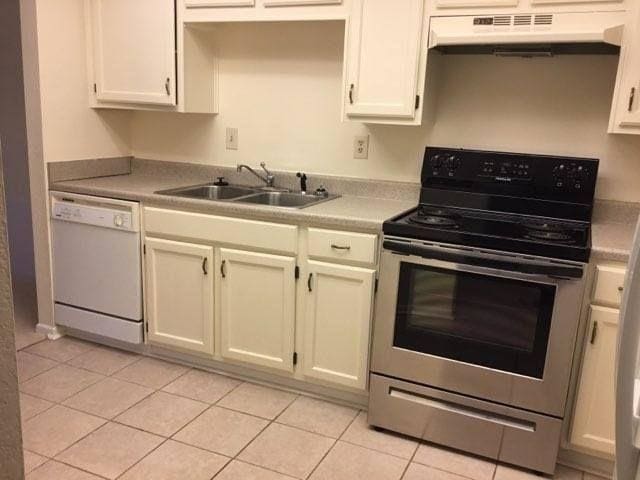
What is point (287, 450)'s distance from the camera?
231 centimetres

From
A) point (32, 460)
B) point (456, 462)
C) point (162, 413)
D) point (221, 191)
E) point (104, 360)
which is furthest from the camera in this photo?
point (221, 191)

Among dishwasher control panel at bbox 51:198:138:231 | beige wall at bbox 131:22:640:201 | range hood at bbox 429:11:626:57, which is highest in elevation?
range hood at bbox 429:11:626:57

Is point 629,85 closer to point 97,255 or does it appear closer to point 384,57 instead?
point 384,57

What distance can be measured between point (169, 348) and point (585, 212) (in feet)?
7.11

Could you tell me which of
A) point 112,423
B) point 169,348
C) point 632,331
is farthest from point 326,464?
point 632,331

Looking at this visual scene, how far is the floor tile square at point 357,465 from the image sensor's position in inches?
85.1

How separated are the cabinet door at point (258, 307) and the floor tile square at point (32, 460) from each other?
0.94 metres

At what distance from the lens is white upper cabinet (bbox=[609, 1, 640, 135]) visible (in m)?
2.15

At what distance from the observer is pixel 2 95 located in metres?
3.62

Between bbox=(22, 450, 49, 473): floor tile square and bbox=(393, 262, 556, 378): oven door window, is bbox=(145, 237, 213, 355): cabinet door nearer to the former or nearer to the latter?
bbox=(22, 450, 49, 473): floor tile square

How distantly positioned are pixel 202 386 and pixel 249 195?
1.04m

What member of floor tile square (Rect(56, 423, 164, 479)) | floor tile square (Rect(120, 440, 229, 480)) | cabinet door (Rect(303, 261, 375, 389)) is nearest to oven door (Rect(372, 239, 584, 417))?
cabinet door (Rect(303, 261, 375, 389))

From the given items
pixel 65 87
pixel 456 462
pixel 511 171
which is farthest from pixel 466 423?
pixel 65 87

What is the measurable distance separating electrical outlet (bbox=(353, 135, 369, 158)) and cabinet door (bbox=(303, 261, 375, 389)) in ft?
2.54
